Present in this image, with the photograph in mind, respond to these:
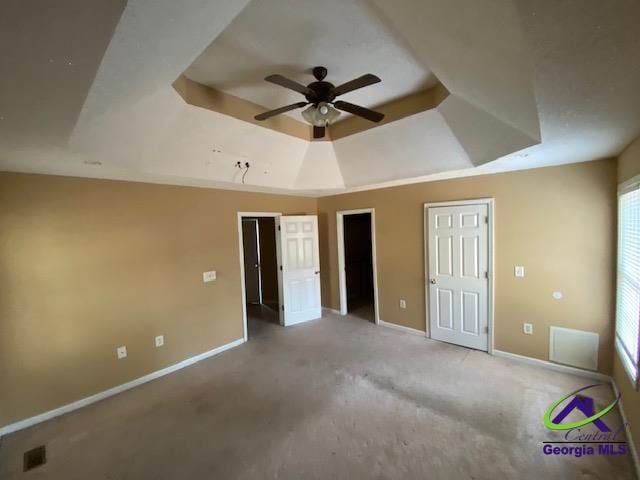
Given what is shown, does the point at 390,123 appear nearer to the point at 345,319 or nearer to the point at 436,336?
the point at 436,336

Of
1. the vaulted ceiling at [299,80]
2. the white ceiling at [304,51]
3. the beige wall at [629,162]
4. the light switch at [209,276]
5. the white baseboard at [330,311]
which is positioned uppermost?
the white ceiling at [304,51]

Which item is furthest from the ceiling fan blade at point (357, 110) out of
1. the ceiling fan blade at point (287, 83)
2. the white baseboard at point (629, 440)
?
the white baseboard at point (629, 440)

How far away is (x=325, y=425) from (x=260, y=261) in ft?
14.3

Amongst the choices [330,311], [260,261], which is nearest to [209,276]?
[330,311]

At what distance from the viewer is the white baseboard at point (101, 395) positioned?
2.30m

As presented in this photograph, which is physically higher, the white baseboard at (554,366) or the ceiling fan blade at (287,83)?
the ceiling fan blade at (287,83)

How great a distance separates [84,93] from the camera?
1145 mm

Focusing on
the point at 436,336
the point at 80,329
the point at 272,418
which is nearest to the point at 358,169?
the point at 436,336

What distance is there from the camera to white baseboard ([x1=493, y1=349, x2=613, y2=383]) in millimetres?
2628

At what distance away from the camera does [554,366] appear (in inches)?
113

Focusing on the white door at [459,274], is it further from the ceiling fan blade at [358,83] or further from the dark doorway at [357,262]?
the ceiling fan blade at [358,83]

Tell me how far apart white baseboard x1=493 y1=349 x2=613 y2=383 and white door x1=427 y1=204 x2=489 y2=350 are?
232 millimetres

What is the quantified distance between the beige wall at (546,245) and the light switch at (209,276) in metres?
2.96

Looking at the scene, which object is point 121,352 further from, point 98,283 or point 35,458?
point 35,458
